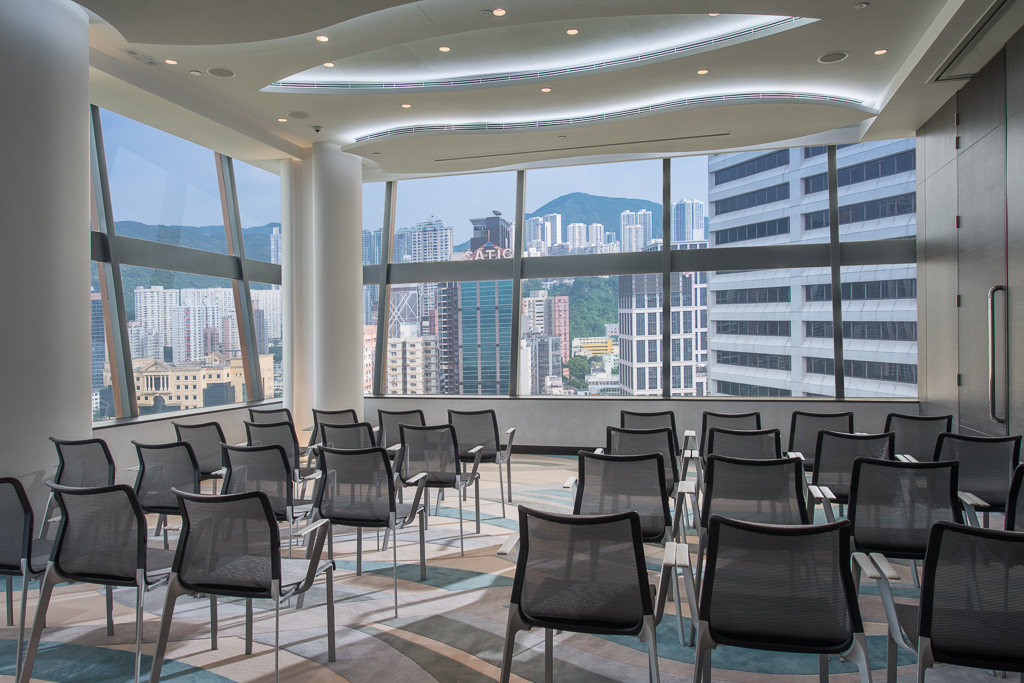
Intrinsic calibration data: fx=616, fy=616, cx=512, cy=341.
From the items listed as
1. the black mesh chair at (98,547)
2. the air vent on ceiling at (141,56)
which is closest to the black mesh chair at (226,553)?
the black mesh chair at (98,547)

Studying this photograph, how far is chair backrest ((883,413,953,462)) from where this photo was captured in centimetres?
479

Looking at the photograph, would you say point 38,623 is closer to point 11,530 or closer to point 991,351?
point 11,530

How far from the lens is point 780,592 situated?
215cm

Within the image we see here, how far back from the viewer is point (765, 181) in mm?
8523

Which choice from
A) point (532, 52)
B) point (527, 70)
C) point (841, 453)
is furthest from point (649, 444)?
point (527, 70)

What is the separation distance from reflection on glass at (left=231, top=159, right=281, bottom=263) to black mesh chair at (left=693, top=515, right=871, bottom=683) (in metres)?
8.05

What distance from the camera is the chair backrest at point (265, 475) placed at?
386 cm

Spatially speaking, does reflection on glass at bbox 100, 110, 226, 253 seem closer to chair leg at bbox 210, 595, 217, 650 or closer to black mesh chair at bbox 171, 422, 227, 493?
black mesh chair at bbox 171, 422, 227, 493

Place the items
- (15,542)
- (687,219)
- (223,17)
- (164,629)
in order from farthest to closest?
(687,219) < (223,17) < (15,542) < (164,629)

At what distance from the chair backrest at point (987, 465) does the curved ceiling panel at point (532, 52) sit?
11.3 ft

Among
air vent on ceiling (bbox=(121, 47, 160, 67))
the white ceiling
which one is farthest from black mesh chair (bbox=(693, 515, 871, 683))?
air vent on ceiling (bbox=(121, 47, 160, 67))

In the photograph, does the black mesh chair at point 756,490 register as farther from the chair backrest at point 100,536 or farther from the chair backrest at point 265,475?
the chair backrest at point 100,536

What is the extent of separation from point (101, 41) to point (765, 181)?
777 cm

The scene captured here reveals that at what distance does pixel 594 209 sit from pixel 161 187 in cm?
567
